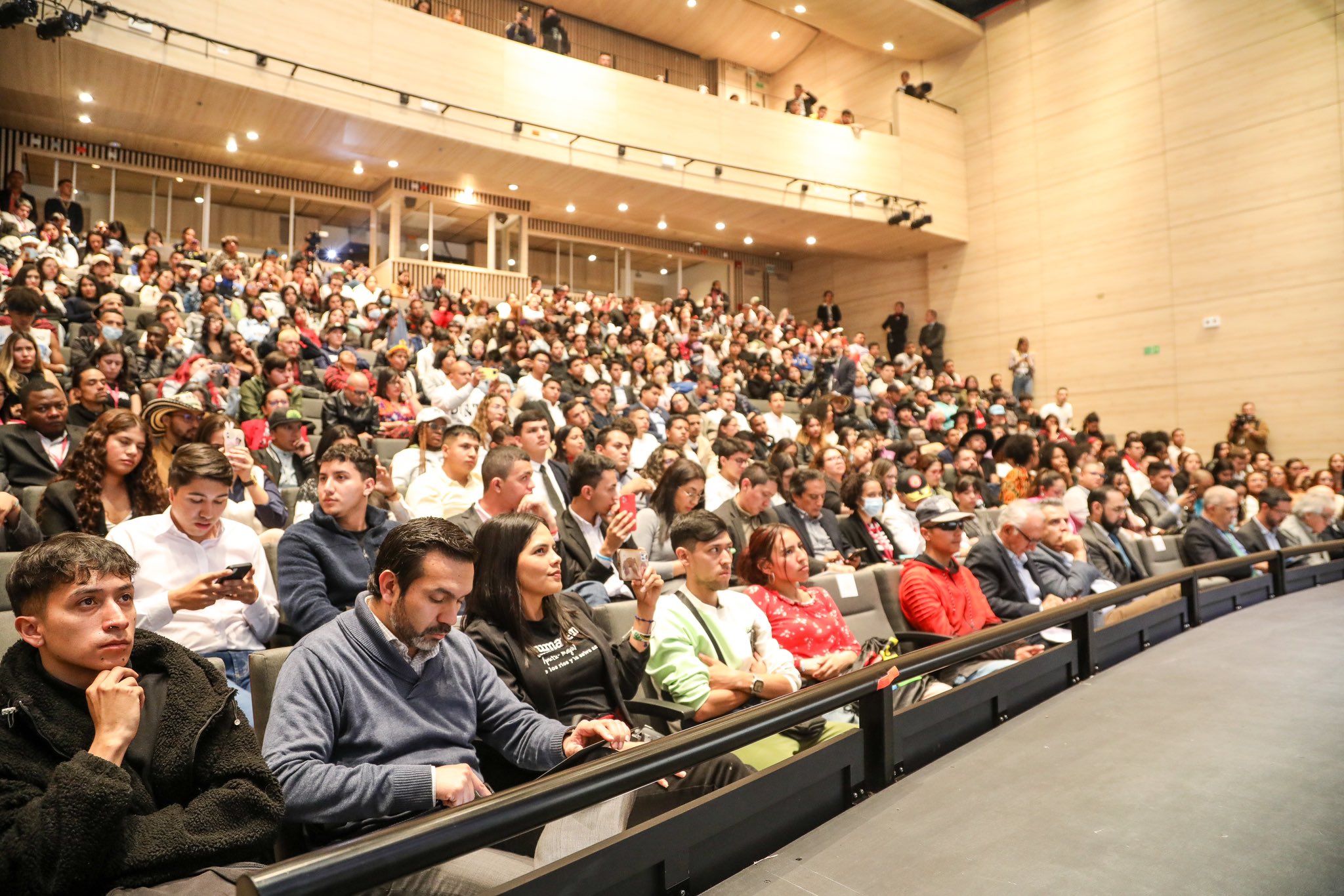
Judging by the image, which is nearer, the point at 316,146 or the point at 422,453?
the point at 422,453

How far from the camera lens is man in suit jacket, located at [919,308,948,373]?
42.5 ft

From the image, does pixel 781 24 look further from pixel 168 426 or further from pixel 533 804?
pixel 533 804

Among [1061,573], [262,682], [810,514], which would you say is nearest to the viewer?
[262,682]

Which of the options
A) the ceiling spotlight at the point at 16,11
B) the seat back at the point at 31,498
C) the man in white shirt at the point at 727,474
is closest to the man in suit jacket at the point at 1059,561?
the man in white shirt at the point at 727,474

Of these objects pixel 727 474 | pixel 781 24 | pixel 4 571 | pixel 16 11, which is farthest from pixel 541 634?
pixel 781 24

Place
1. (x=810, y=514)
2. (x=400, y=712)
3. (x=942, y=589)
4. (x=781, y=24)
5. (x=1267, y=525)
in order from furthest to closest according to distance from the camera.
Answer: (x=781, y=24) → (x=1267, y=525) → (x=810, y=514) → (x=942, y=589) → (x=400, y=712)

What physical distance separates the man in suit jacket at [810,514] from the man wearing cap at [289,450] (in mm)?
2526

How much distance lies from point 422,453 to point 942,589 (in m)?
2.48

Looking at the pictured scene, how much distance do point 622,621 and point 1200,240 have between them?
35.9ft

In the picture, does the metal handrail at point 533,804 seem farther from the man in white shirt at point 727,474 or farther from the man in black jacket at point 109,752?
the man in white shirt at point 727,474

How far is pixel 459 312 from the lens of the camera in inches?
352

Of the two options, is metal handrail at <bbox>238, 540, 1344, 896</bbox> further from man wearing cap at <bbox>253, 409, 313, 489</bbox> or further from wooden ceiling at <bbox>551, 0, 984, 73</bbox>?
wooden ceiling at <bbox>551, 0, 984, 73</bbox>

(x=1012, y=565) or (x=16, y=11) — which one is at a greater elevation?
(x=16, y=11)

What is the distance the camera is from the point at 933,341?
1304cm
